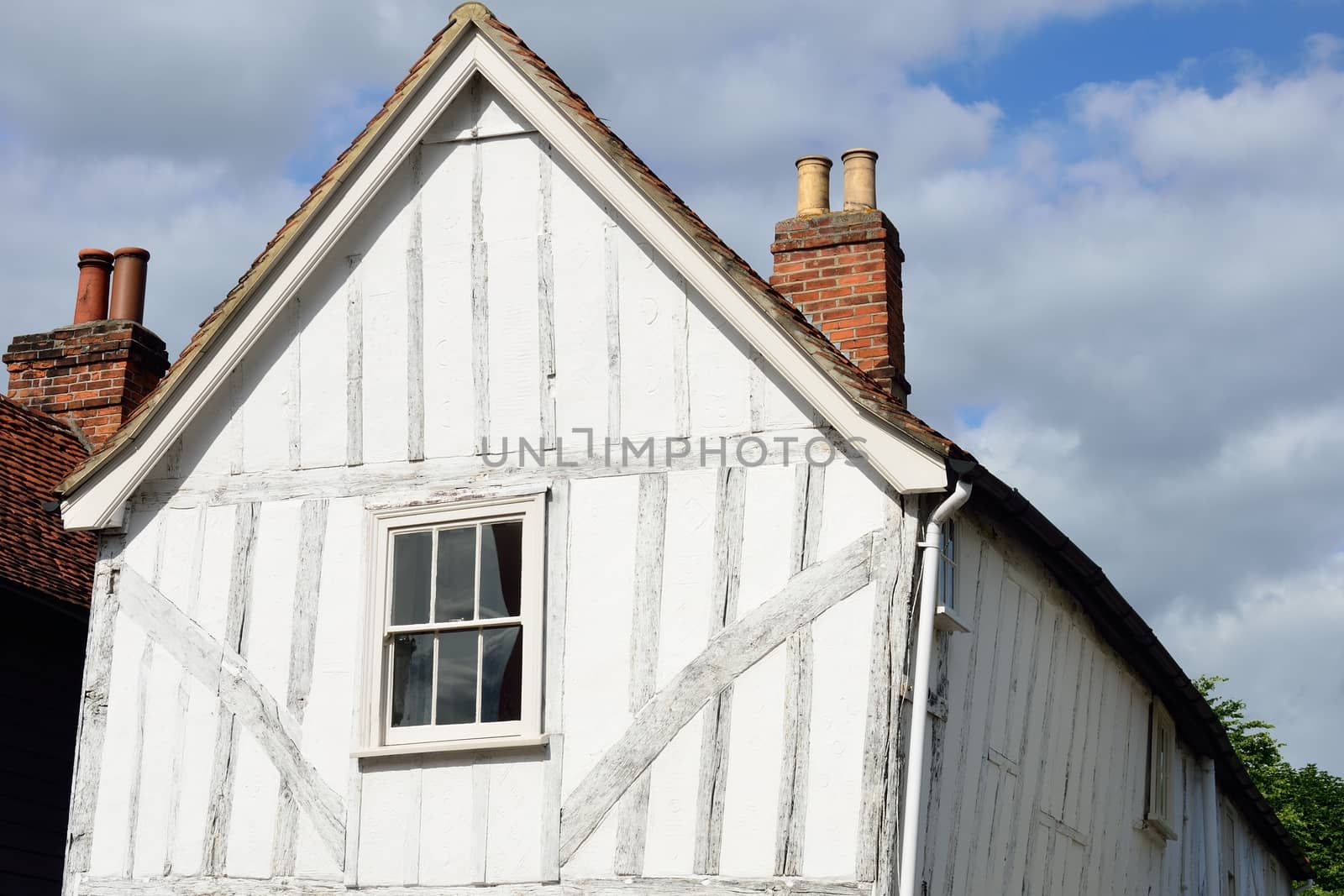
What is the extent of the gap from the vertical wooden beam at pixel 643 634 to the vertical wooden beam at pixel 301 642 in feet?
7.06

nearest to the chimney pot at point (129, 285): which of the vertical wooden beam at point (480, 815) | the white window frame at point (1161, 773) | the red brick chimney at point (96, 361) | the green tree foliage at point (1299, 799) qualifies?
the red brick chimney at point (96, 361)

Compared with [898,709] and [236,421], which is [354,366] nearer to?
[236,421]

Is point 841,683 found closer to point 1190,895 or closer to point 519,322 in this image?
point 519,322

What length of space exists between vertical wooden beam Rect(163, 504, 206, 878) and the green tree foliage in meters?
30.9

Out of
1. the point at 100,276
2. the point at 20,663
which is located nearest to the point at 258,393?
the point at 20,663

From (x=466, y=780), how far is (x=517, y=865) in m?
0.60

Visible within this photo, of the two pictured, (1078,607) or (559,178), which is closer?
(559,178)

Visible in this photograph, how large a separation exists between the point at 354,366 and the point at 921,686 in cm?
430

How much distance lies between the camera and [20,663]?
A: 1297 centimetres

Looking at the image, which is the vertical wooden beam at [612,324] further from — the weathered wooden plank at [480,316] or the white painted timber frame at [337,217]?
the weathered wooden plank at [480,316]

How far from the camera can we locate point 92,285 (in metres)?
15.8

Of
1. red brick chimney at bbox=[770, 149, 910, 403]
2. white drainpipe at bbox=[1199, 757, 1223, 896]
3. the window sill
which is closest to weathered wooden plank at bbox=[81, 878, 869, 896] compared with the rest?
the window sill

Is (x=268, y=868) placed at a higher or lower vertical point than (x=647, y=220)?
lower

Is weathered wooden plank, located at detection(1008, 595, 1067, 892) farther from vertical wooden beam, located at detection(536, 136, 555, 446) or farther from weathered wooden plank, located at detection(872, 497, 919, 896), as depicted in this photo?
vertical wooden beam, located at detection(536, 136, 555, 446)
